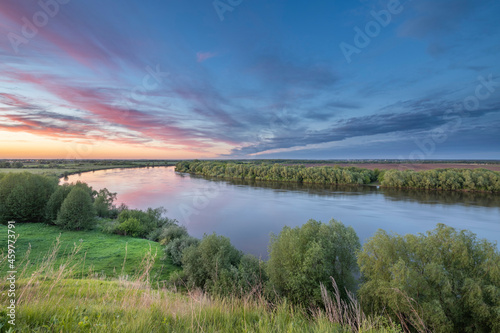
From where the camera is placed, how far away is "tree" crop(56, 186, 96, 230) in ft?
74.8

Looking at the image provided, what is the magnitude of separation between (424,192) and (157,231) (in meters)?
60.0

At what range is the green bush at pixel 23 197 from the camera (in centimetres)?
2347

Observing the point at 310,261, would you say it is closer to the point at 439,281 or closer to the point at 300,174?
the point at 439,281

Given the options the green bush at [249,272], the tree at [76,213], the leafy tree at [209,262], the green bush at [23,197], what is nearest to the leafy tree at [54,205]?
the green bush at [23,197]

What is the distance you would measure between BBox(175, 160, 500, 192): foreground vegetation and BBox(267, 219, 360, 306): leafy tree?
184ft

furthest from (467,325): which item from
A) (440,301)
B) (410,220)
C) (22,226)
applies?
(22,226)

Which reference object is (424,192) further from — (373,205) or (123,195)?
(123,195)

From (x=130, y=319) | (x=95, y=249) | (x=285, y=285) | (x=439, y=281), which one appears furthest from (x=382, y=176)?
(x=130, y=319)

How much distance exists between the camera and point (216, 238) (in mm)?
14438

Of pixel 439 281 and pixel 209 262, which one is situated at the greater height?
pixel 439 281

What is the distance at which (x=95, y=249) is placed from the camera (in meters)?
17.7

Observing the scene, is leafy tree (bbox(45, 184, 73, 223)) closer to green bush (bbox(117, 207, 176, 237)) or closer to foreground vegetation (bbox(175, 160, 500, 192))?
green bush (bbox(117, 207, 176, 237))

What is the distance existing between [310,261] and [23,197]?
3187 centimetres

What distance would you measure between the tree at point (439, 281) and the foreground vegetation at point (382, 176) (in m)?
56.4
